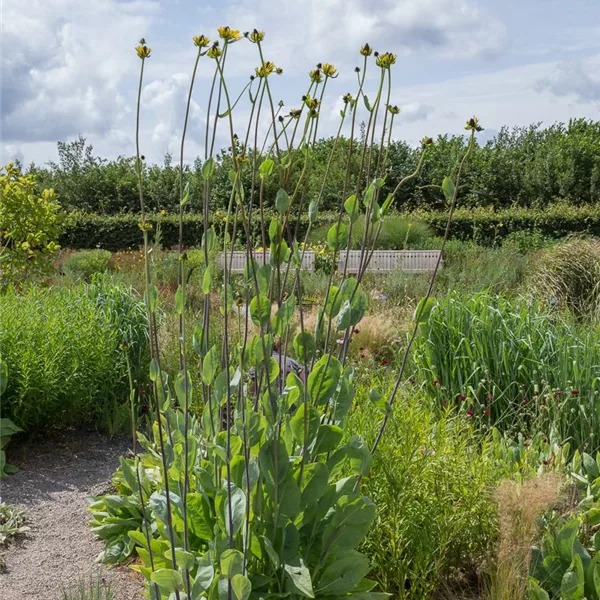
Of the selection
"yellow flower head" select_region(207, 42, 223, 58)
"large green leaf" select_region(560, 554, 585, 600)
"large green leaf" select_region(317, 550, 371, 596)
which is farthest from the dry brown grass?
"yellow flower head" select_region(207, 42, 223, 58)

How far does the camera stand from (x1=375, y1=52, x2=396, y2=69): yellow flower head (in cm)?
221

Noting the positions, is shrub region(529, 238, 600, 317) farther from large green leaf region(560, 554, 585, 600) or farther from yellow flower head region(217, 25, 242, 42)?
yellow flower head region(217, 25, 242, 42)

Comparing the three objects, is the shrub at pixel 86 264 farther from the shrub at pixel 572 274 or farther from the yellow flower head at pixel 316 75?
the yellow flower head at pixel 316 75

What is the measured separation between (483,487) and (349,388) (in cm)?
88

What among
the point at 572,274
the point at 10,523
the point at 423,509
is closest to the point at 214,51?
the point at 423,509

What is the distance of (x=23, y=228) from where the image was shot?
297 inches

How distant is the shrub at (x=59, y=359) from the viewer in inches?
180

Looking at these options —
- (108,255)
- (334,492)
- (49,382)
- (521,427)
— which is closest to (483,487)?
(334,492)

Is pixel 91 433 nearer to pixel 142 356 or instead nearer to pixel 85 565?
pixel 142 356

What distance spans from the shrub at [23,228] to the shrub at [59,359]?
6.99 feet

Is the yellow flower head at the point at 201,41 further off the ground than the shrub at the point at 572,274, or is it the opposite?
the yellow flower head at the point at 201,41

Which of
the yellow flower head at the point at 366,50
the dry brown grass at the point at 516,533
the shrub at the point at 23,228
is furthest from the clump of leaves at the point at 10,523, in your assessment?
the shrub at the point at 23,228

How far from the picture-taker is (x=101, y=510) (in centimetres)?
363

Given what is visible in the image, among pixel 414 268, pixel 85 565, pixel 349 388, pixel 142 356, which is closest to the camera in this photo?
pixel 349 388
